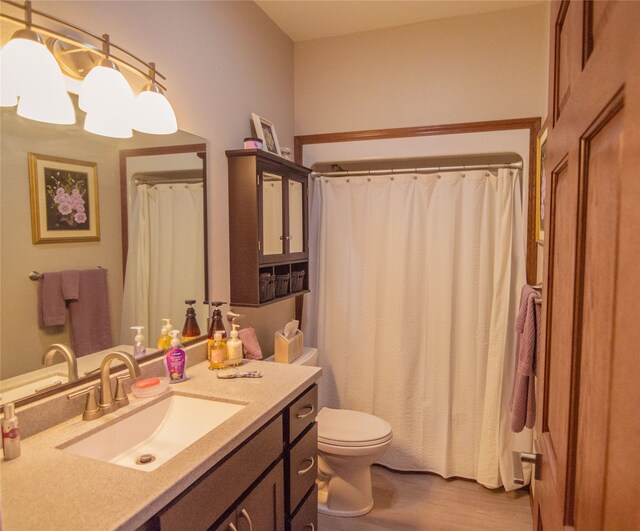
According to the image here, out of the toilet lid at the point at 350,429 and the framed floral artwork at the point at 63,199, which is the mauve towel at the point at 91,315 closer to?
the framed floral artwork at the point at 63,199

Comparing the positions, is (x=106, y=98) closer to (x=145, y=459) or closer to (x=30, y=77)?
(x=30, y=77)

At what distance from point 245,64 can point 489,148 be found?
1.45 m

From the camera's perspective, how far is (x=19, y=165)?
3.79 ft

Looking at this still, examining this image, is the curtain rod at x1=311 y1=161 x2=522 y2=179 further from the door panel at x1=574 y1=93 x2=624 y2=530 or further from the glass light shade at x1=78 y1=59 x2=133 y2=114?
the door panel at x1=574 y1=93 x2=624 y2=530

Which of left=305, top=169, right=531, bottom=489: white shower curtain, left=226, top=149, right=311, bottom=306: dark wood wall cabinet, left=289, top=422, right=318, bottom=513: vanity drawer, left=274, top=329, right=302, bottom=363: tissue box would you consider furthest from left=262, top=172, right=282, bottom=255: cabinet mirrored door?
left=289, top=422, right=318, bottom=513: vanity drawer

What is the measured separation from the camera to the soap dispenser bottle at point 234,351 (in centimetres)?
182

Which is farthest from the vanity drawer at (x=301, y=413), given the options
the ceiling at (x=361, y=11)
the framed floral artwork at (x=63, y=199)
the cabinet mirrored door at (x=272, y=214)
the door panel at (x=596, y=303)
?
the ceiling at (x=361, y=11)

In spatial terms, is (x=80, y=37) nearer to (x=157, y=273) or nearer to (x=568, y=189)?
(x=157, y=273)

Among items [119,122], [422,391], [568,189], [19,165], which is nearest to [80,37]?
[119,122]

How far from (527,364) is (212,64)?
75.8 inches

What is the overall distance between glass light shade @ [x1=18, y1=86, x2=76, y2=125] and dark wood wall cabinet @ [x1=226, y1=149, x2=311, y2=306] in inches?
33.4

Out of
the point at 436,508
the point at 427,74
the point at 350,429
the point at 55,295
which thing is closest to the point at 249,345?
the point at 350,429

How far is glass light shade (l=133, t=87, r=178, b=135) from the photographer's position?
59.0 inches

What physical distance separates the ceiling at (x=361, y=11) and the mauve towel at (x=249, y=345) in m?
1.78
